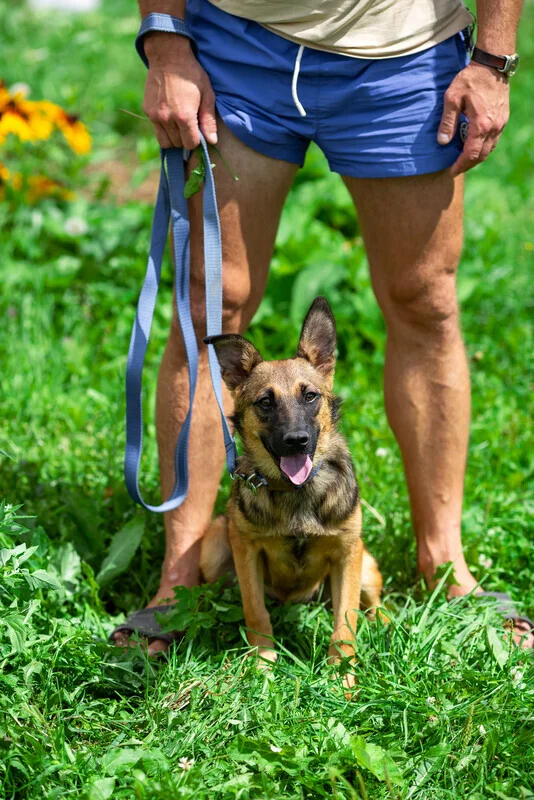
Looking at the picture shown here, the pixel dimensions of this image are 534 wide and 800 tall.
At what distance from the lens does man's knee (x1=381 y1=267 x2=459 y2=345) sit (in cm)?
298

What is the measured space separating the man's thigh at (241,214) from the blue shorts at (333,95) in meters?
0.06

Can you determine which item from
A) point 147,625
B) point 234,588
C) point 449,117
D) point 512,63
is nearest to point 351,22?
point 449,117

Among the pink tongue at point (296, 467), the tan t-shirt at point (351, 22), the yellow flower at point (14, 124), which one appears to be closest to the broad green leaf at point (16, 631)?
the pink tongue at point (296, 467)

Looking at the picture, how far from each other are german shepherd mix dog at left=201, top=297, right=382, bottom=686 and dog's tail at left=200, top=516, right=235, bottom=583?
180 millimetres

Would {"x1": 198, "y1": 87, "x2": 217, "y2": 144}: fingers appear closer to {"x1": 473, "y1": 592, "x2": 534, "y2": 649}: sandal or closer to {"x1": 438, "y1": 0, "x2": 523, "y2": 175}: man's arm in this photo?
{"x1": 438, "y1": 0, "x2": 523, "y2": 175}: man's arm

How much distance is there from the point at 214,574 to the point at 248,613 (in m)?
0.39

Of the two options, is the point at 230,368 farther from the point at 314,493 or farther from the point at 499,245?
the point at 499,245

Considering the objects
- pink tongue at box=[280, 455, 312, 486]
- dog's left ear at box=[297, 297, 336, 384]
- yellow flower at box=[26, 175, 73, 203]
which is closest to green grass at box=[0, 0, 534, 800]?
yellow flower at box=[26, 175, 73, 203]

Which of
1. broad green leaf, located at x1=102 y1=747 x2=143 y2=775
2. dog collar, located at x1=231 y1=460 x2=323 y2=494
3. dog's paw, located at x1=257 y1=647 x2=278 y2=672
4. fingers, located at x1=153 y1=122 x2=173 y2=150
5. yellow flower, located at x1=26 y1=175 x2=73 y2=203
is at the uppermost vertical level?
yellow flower, located at x1=26 y1=175 x2=73 y2=203

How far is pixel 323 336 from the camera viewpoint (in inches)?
118

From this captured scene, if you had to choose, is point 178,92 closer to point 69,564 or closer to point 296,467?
point 296,467

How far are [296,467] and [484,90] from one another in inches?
52.1

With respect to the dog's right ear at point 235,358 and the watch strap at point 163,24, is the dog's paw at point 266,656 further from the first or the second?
the watch strap at point 163,24

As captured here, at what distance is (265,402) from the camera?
2.89 metres
